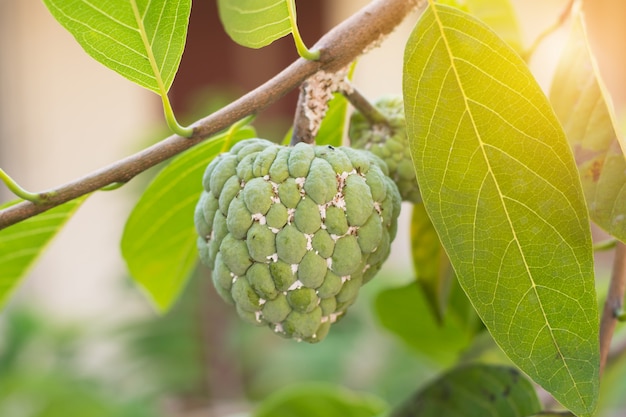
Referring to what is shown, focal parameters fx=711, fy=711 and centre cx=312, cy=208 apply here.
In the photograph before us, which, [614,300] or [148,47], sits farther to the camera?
[614,300]

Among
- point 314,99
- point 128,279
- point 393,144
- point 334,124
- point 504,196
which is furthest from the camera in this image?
point 128,279

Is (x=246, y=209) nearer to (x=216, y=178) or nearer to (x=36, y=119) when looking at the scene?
(x=216, y=178)

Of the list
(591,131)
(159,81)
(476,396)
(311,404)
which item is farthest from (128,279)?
(591,131)

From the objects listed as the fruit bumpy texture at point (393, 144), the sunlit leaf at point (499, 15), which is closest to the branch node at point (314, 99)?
the fruit bumpy texture at point (393, 144)

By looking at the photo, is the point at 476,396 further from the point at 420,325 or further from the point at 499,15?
the point at 499,15

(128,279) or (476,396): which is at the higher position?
(476,396)

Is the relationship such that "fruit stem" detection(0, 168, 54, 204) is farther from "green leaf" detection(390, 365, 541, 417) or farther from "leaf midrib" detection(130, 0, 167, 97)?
"green leaf" detection(390, 365, 541, 417)

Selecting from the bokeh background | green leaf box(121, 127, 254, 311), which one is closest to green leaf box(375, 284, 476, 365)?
the bokeh background

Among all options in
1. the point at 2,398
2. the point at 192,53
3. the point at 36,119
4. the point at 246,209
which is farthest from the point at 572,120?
the point at 36,119
